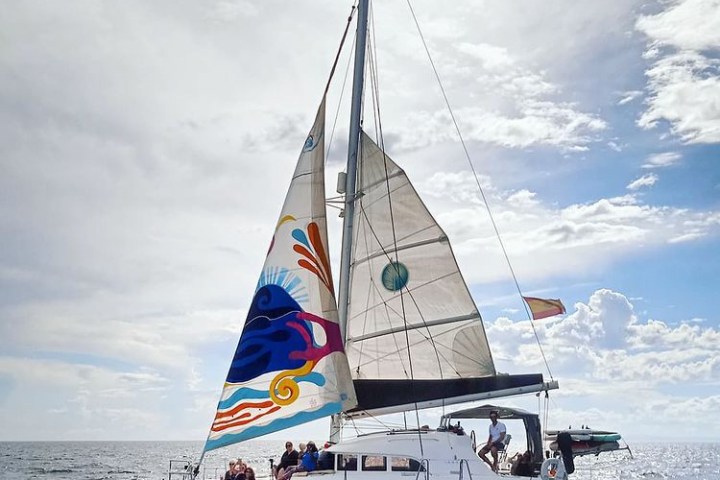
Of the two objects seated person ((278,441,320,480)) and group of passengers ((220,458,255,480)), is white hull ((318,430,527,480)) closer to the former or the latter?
seated person ((278,441,320,480))

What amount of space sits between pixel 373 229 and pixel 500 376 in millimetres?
5119

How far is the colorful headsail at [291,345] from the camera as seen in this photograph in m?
16.6

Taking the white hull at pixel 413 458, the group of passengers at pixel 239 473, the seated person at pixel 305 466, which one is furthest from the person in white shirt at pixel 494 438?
the group of passengers at pixel 239 473

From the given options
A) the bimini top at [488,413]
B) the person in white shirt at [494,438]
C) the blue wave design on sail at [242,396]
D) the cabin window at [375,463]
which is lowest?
the cabin window at [375,463]

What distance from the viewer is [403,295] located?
19875mm

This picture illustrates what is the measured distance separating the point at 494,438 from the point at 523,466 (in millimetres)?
863

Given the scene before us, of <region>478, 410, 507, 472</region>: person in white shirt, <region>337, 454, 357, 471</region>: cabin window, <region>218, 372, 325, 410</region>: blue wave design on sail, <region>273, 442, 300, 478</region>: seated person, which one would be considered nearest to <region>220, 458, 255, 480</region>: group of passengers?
<region>273, 442, 300, 478</region>: seated person

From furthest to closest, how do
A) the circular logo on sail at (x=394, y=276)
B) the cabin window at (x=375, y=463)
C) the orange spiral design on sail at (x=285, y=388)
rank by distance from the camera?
the circular logo on sail at (x=394, y=276) < the orange spiral design on sail at (x=285, y=388) < the cabin window at (x=375, y=463)

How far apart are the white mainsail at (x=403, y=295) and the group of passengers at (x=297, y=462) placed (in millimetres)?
2696

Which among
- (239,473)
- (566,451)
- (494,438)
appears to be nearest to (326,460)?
(239,473)

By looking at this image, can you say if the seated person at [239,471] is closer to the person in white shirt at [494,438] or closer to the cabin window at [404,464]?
the cabin window at [404,464]

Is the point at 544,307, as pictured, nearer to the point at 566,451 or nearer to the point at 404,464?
the point at 566,451

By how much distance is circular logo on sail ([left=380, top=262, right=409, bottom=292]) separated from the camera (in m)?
19.9

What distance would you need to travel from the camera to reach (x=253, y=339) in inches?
682
